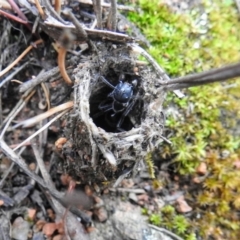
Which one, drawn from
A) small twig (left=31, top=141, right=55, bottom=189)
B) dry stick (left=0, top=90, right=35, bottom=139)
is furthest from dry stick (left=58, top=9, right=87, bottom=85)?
small twig (left=31, top=141, right=55, bottom=189)

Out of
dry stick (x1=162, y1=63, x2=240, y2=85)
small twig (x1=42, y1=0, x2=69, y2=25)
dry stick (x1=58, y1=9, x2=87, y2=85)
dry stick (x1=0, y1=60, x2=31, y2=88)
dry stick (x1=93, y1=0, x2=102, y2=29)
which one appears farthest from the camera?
dry stick (x1=0, y1=60, x2=31, y2=88)

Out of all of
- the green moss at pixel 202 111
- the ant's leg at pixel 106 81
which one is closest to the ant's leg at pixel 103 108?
the ant's leg at pixel 106 81

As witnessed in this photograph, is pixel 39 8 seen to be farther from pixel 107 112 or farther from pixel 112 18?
pixel 107 112

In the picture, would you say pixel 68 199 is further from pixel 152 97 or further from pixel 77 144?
pixel 152 97

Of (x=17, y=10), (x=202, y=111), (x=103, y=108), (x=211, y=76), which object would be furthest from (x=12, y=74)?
(x=211, y=76)

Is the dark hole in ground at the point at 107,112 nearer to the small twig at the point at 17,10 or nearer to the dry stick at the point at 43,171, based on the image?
the dry stick at the point at 43,171

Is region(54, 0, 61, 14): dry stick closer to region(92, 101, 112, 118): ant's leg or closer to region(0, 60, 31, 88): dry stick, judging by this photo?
region(0, 60, 31, 88): dry stick
